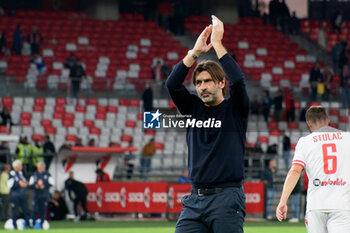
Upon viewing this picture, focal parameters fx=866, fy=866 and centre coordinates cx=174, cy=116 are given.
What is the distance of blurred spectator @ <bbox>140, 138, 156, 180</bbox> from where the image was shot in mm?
26016

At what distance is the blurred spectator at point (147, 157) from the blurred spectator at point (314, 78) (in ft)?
20.1

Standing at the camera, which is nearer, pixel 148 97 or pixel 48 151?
pixel 48 151

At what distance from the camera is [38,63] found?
31344 millimetres

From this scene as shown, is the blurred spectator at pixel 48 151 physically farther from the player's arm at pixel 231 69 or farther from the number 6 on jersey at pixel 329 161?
the player's arm at pixel 231 69

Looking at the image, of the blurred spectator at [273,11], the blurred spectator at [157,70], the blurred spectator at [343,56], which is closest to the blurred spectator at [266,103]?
the blurred spectator at [157,70]

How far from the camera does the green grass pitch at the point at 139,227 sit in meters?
18.9

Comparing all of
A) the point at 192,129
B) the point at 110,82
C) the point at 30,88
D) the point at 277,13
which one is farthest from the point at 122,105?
the point at 192,129

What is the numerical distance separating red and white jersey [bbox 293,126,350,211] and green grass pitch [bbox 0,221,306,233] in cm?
1116

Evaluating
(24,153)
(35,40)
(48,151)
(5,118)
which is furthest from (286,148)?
(35,40)

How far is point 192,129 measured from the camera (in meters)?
6.36

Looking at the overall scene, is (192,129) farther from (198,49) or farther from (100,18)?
(100,18)

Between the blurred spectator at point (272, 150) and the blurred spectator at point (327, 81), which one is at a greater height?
the blurred spectator at point (327, 81)

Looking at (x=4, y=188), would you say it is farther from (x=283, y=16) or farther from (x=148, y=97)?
(x=283, y=16)

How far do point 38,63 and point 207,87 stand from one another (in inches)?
1014
